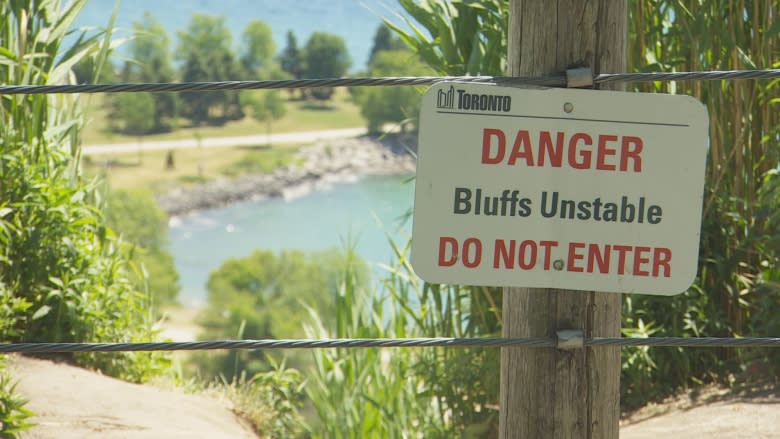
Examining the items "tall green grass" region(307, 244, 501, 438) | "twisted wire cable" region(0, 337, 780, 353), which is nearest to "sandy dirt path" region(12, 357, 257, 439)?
"tall green grass" region(307, 244, 501, 438)

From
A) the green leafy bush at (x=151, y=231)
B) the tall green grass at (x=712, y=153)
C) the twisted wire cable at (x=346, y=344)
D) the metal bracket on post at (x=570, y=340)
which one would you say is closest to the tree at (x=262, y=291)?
the green leafy bush at (x=151, y=231)

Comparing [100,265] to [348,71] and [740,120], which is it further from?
[348,71]

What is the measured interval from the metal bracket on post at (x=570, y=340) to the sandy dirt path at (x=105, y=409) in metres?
1.67

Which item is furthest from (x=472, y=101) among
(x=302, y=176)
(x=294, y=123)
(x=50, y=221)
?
(x=294, y=123)

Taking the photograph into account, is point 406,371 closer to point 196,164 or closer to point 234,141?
point 196,164

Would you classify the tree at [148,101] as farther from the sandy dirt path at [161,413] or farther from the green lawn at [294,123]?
the sandy dirt path at [161,413]

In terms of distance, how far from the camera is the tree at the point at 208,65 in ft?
155

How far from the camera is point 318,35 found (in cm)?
4981

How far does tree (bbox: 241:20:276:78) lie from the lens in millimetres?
52188

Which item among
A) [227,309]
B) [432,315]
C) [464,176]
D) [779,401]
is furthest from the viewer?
[227,309]

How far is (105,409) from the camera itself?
9.20 feet

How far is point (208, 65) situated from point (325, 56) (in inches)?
247

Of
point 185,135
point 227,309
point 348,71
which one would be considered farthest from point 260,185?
point 227,309

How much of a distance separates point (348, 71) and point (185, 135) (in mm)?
10124
